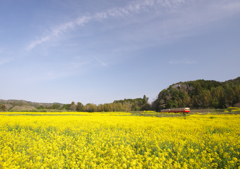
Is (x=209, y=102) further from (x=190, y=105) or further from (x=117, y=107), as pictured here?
(x=117, y=107)

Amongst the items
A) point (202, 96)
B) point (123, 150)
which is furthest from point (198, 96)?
point (123, 150)

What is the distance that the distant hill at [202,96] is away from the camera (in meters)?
39.6

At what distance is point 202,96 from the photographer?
4744cm

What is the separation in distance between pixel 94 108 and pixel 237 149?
243ft

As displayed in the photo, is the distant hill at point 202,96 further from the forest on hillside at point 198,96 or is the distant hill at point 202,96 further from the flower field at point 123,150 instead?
→ the flower field at point 123,150

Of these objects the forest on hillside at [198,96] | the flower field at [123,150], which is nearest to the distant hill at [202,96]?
the forest on hillside at [198,96]

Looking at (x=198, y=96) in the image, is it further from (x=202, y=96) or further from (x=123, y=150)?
(x=123, y=150)

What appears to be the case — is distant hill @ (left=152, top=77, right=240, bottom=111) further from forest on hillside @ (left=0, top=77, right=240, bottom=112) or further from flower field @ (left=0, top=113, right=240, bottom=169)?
flower field @ (left=0, top=113, right=240, bottom=169)

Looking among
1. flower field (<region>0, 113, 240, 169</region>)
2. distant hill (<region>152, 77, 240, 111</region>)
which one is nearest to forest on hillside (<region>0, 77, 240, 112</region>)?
distant hill (<region>152, 77, 240, 111</region>)

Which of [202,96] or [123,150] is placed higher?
[202,96]

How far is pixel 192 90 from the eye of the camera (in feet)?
202

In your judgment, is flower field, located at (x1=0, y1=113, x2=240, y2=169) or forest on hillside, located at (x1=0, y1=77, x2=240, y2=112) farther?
forest on hillside, located at (x1=0, y1=77, x2=240, y2=112)

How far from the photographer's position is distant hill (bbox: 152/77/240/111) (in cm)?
3962

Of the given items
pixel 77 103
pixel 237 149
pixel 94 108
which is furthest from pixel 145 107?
pixel 237 149
